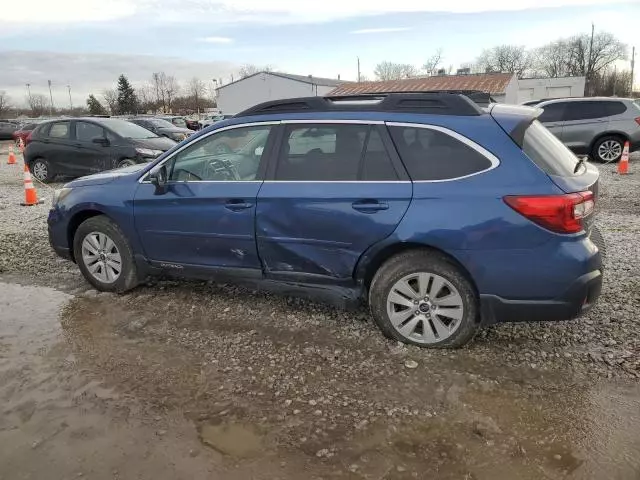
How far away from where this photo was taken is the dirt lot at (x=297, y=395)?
268 centimetres

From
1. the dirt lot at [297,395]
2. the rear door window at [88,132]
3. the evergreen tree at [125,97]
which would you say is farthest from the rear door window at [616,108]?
the evergreen tree at [125,97]

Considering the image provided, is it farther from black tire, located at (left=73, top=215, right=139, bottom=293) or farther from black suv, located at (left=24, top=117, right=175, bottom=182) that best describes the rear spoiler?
black suv, located at (left=24, top=117, right=175, bottom=182)

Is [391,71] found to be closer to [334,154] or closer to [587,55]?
[587,55]

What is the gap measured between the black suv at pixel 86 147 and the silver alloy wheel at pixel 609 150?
35.4ft

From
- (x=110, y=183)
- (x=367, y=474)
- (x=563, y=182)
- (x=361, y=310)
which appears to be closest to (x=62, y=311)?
(x=110, y=183)

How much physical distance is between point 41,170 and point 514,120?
1254 centimetres

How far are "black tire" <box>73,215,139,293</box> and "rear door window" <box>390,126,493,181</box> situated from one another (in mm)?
2696

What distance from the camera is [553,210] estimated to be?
3.24 meters

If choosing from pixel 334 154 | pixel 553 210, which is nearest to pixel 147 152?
pixel 334 154

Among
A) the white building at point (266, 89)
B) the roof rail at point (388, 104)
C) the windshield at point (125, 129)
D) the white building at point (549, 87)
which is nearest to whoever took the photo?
Answer: the roof rail at point (388, 104)

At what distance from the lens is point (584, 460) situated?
264 centimetres

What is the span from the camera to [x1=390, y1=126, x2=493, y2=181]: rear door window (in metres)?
3.48

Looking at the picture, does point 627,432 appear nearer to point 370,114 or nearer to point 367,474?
point 367,474

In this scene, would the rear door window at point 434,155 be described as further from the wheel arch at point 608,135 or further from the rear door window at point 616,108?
the rear door window at point 616,108
